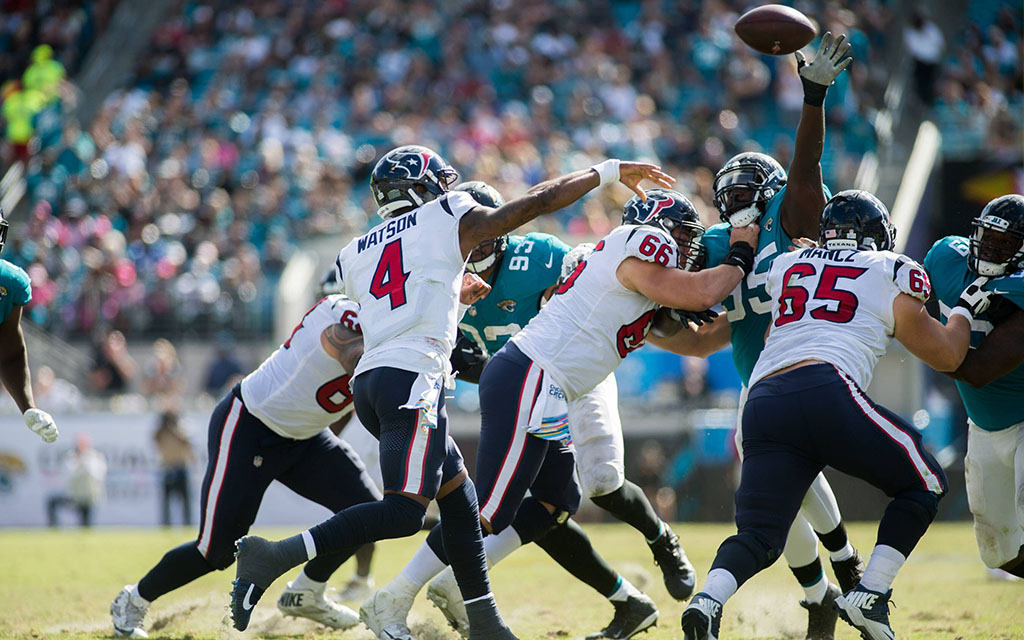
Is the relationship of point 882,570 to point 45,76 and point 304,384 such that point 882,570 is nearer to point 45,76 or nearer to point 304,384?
point 304,384

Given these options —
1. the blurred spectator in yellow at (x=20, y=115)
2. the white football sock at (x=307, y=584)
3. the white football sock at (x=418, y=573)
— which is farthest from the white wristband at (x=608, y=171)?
the blurred spectator in yellow at (x=20, y=115)

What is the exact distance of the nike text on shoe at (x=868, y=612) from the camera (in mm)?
4367

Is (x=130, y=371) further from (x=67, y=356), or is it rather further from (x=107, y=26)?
(x=107, y=26)

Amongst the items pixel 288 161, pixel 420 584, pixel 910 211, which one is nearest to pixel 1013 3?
pixel 910 211

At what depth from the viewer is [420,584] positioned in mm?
5113

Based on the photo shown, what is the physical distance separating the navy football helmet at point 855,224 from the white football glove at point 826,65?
2.21ft

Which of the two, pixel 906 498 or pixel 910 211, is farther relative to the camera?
pixel 910 211

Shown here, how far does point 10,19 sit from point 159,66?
10.9 ft

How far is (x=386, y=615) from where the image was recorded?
5.00 meters

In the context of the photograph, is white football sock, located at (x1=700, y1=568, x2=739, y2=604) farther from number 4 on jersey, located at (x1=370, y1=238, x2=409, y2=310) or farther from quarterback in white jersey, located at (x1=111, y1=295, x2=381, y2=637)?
quarterback in white jersey, located at (x1=111, y1=295, x2=381, y2=637)

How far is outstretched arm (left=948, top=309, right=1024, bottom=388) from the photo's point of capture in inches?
191

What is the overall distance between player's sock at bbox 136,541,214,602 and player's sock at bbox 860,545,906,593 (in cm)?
295

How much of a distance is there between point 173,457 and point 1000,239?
9.89 meters

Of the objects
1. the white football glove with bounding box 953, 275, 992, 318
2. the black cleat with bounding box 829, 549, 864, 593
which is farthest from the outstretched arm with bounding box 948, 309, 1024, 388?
the black cleat with bounding box 829, 549, 864, 593
